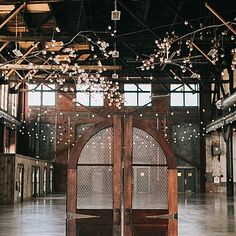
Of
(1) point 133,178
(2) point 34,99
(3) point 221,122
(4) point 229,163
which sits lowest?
(1) point 133,178

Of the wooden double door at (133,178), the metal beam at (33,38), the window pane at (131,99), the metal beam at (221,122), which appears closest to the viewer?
the wooden double door at (133,178)

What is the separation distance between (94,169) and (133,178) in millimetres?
414

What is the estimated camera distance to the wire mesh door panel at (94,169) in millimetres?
3773

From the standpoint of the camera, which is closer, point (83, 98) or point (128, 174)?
point (128, 174)

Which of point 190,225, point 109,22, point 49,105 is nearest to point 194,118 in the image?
point 49,105

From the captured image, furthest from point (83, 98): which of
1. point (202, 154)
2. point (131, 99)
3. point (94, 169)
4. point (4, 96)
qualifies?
point (94, 169)

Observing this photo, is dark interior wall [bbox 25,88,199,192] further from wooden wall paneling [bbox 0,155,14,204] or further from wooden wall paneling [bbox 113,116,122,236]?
wooden wall paneling [bbox 113,116,122,236]

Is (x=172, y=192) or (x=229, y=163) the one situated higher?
(x=229, y=163)

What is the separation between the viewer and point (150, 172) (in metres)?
3.89

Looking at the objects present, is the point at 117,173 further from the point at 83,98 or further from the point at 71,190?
the point at 83,98

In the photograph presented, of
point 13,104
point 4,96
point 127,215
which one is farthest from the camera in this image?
point 13,104

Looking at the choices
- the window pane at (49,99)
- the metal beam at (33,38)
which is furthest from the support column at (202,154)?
the metal beam at (33,38)

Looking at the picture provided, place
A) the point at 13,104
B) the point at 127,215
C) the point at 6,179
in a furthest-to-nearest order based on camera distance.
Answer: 1. the point at 13,104
2. the point at 6,179
3. the point at 127,215

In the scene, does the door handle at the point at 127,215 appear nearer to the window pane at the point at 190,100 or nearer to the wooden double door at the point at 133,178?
the wooden double door at the point at 133,178
